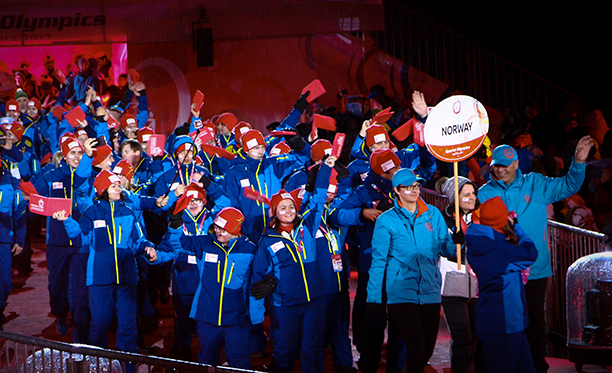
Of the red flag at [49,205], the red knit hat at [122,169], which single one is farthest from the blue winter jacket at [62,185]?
the red flag at [49,205]

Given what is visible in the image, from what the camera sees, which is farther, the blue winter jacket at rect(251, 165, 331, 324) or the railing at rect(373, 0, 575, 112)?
the railing at rect(373, 0, 575, 112)

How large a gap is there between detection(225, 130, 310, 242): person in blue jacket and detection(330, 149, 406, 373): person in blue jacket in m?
1.12

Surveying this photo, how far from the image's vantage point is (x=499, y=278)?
514 cm

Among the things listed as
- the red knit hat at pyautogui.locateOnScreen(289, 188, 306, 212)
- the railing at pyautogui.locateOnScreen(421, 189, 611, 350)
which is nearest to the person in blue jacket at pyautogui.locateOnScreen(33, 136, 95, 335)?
the red knit hat at pyautogui.locateOnScreen(289, 188, 306, 212)

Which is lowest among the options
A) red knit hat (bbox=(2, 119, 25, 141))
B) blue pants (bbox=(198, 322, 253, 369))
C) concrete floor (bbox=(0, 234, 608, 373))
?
concrete floor (bbox=(0, 234, 608, 373))

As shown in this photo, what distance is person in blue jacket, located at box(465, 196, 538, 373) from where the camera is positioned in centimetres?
511

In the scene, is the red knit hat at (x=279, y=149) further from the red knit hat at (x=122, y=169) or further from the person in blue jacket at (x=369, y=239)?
the red knit hat at (x=122, y=169)

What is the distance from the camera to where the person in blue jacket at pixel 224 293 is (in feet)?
19.4

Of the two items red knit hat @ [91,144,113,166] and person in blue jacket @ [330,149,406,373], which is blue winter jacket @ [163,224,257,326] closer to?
person in blue jacket @ [330,149,406,373]

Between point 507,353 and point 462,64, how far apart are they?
12.1m

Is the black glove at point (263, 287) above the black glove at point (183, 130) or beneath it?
beneath

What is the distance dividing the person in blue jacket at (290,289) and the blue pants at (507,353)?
4.87 feet

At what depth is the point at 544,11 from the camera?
15.9m

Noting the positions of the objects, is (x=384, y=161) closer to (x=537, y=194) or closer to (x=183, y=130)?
(x=537, y=194)
